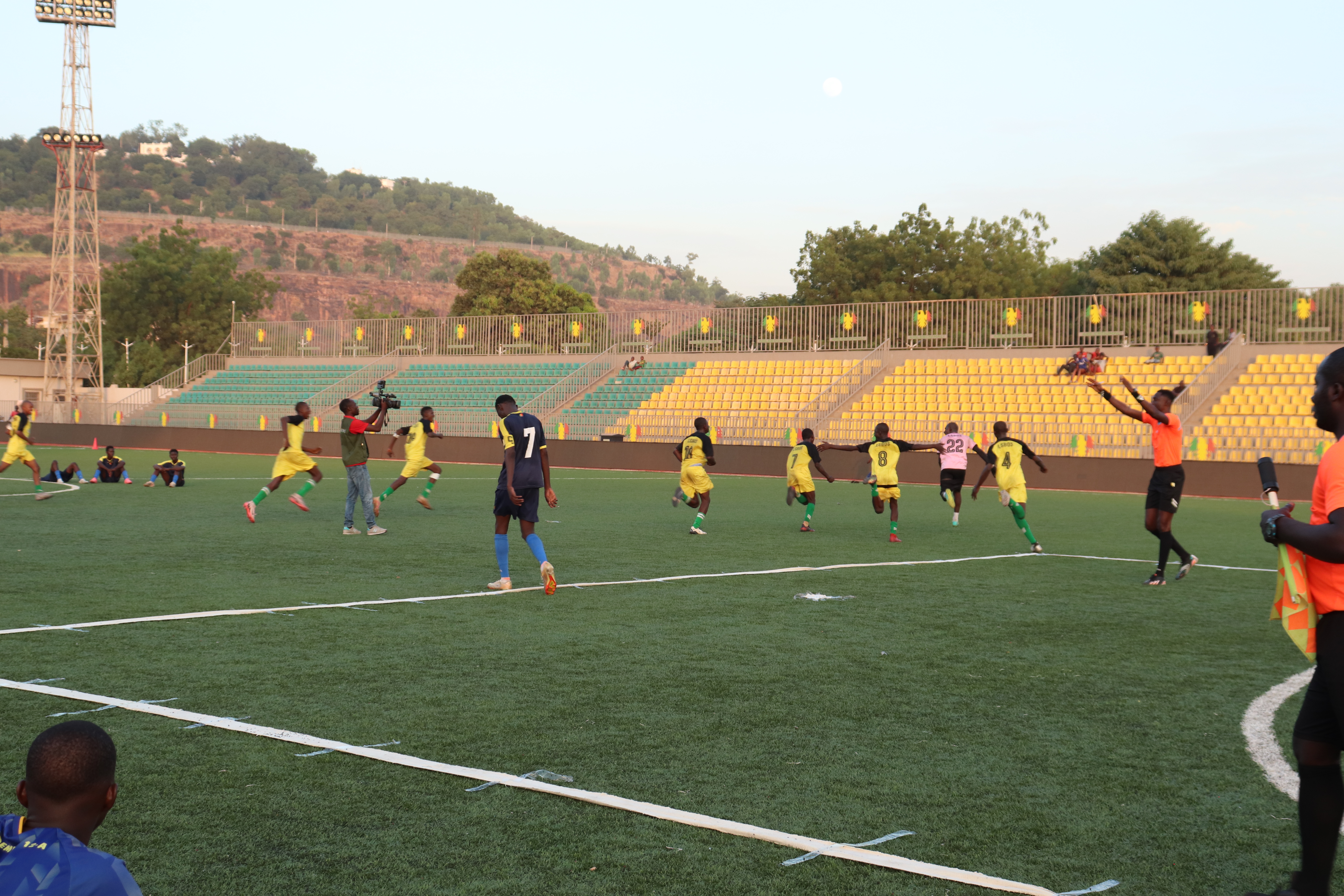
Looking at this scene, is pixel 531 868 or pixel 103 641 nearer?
pixel 531 868

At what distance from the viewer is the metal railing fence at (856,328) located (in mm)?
35188

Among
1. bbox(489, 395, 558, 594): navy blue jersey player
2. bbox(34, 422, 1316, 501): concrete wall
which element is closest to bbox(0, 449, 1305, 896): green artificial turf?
bbox(489, 395, 558, 594): navy blue jersey player

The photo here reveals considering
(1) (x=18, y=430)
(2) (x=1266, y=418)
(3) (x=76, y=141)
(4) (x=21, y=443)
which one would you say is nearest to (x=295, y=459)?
(1) (x=18, y=430)

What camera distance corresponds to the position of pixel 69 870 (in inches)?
92.6

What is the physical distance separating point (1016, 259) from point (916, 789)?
81128 mm

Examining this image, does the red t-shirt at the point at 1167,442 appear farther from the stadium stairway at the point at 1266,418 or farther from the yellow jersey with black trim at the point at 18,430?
the yellow jersey with black trim at the point at 18,430

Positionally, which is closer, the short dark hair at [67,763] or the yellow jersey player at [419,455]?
the short dark hair at [67,763]

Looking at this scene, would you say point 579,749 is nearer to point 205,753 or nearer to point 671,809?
point 671,809

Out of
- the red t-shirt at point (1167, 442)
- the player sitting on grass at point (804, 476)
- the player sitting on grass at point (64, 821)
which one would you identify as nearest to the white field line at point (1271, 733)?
the red t-shirt at point (1167, 442)

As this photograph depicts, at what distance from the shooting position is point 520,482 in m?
11.0

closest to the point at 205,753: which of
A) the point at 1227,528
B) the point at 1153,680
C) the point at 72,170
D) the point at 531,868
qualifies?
the point at 531,868

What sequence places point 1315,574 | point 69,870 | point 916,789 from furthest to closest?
1. point 916,789
2. point 1315,574
3. point 69,870

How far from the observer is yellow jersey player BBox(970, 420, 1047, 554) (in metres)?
15.0

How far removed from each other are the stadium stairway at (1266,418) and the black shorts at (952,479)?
1141cm
